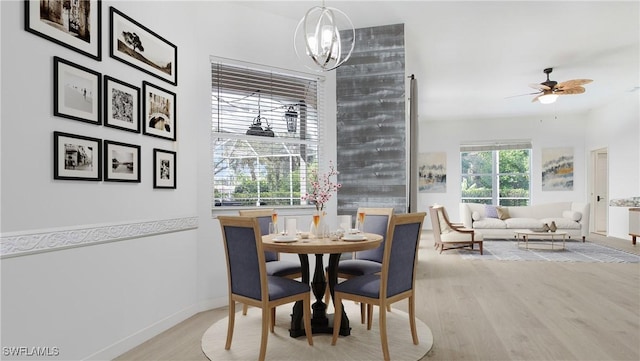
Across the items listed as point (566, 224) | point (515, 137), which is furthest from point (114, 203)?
point (515, 137)

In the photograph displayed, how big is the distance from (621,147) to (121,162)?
9.46 m

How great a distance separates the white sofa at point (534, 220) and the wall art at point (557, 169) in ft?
4.69

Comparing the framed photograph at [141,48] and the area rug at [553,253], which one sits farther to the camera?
the area rug at [553,253]

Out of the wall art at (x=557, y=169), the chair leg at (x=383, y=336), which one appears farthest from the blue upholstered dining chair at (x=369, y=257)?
the wall art at (x=557, y=169)

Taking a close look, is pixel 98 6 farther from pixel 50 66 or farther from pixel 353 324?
pixel 353 324

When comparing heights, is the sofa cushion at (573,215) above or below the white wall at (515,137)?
below

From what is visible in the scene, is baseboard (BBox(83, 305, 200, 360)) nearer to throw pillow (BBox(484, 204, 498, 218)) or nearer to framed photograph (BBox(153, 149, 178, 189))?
framed photograph (BBox(153, 149, 178, 189))

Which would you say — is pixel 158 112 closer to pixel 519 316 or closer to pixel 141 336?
pixel 141 336

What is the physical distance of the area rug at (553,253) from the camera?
5879mm

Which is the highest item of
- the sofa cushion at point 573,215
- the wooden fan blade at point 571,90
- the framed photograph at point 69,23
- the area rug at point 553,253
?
the wooden fan blade at point 571,90

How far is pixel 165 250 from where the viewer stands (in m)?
3.01

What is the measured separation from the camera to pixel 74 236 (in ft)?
7.22

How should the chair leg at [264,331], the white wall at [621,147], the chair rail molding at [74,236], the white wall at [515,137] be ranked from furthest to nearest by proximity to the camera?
1. the white wall at [515,137]
2. the white wall at [621,147]
3. the chair leg at [264,331]
4. the chair rail molding at [74,236]

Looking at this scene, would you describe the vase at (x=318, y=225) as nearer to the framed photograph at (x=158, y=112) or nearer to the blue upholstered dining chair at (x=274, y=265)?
the blue upholstered dining chair at (x=274, y=265)
